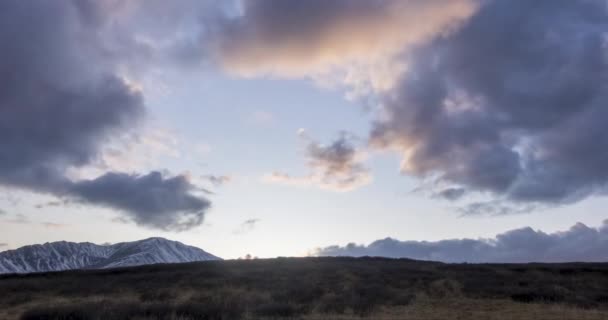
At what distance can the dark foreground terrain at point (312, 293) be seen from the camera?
26.7 m

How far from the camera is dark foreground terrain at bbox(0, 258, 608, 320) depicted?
26688mm

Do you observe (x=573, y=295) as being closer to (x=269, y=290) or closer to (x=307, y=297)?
(x=307, y=297)

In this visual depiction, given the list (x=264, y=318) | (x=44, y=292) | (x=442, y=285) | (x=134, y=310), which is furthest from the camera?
(x=44, y=292)

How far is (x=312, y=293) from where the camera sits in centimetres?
3659

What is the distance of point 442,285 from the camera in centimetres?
4081

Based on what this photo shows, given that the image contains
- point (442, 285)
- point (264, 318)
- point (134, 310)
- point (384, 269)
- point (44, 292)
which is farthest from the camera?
point (384, 269)

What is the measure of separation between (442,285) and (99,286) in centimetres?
3238

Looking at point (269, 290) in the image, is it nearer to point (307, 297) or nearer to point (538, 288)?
point (307, 297)

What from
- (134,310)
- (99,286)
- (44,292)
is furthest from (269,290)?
(44,292)

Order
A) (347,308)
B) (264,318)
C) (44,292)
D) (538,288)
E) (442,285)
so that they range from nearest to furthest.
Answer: (264,318) < (347,308) < (538,288) < (442,285) < (44,292)

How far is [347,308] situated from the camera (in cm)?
2939

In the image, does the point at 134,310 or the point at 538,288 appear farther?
the point at 538,288

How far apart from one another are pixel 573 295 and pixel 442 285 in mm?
9958

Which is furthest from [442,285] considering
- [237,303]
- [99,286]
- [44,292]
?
[44,292]
